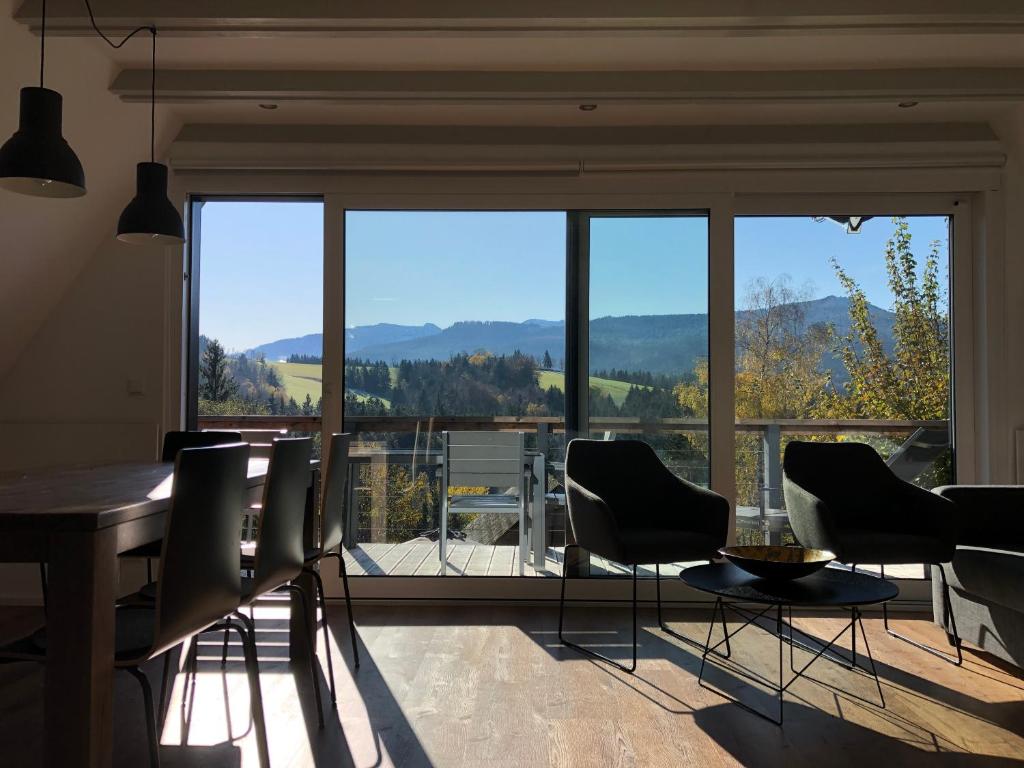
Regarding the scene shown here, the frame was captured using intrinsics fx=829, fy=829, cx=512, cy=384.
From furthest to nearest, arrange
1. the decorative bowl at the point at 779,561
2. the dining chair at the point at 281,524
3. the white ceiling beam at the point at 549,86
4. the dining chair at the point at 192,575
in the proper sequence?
the white ceiling beam at the point at 549,86
the decorative bowl at the point at 779,561
the dining chair at the point at 281,524
the dining chair at the point at 192,575

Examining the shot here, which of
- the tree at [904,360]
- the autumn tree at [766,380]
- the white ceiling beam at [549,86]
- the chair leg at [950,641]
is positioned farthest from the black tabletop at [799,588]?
the white ceiling beam at [549,86]

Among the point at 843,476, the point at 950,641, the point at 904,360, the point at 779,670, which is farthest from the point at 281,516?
the point at 904,360

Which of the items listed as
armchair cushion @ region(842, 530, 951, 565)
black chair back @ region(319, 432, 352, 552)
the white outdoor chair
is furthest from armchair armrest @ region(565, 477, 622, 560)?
black chair back @ region(319, 432, 352, 552)

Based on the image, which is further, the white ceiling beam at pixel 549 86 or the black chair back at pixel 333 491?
the white ceiling beam at pixel 549 86

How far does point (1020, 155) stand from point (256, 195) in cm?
412

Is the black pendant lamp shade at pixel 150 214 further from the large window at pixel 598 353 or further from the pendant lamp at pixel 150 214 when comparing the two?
the large window at pixel 598 353

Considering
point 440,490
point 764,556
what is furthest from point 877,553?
point 440,490

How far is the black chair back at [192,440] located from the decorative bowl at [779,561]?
87.4 inches

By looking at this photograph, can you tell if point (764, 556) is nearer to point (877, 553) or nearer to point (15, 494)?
point (877, 553)

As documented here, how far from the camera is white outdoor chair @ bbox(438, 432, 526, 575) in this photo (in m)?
4.56

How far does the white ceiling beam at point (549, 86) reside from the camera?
13.0 feet

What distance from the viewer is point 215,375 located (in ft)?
16.0

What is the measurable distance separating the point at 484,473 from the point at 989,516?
2.46m

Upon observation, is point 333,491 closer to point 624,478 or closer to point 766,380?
point 624,478
